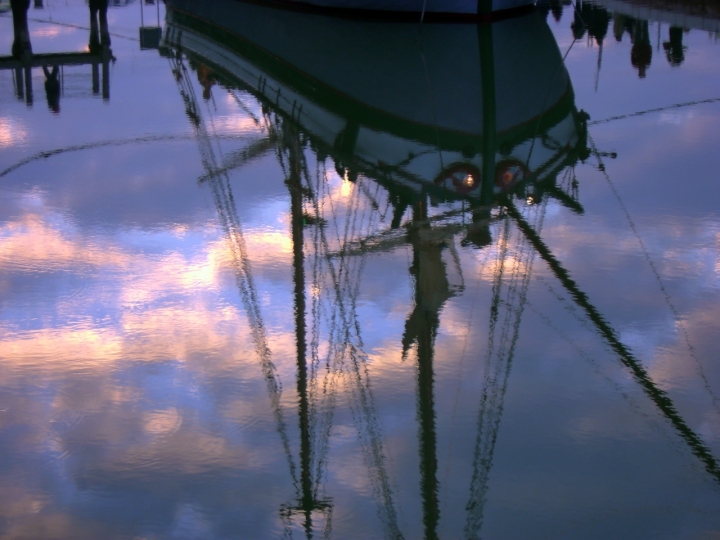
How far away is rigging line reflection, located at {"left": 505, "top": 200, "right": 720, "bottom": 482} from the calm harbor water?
0.7 inches

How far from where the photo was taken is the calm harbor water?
394cm

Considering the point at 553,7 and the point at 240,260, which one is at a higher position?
the point at 553,7

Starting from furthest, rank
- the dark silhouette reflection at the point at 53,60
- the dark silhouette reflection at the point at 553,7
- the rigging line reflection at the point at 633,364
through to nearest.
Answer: the dark silhouette reflection at the point at 553,7 → the dark silhouette reflection at the point at 53,60 → the rigging line reflection at the point at 633,364

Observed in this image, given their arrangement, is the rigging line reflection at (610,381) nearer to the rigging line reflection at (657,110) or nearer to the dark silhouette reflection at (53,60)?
the rigging line reflection at (657,110)

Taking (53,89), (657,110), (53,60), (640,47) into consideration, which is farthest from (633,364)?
(53,60)

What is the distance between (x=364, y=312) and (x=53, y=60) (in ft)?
36.4

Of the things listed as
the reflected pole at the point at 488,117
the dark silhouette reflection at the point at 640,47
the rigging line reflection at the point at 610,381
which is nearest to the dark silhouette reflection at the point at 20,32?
the reflected pole at the point at 488,117

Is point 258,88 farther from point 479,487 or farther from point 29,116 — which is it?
point 479,487

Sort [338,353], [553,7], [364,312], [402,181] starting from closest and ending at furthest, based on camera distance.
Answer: [338,353], [364,312], [402,181], [553,7]

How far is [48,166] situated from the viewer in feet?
30.0

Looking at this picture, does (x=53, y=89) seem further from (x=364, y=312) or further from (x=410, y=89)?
(x=364, y=312)

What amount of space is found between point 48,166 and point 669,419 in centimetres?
634

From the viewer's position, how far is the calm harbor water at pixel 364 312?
3938 mm

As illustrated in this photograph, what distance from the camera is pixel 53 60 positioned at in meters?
15.3
